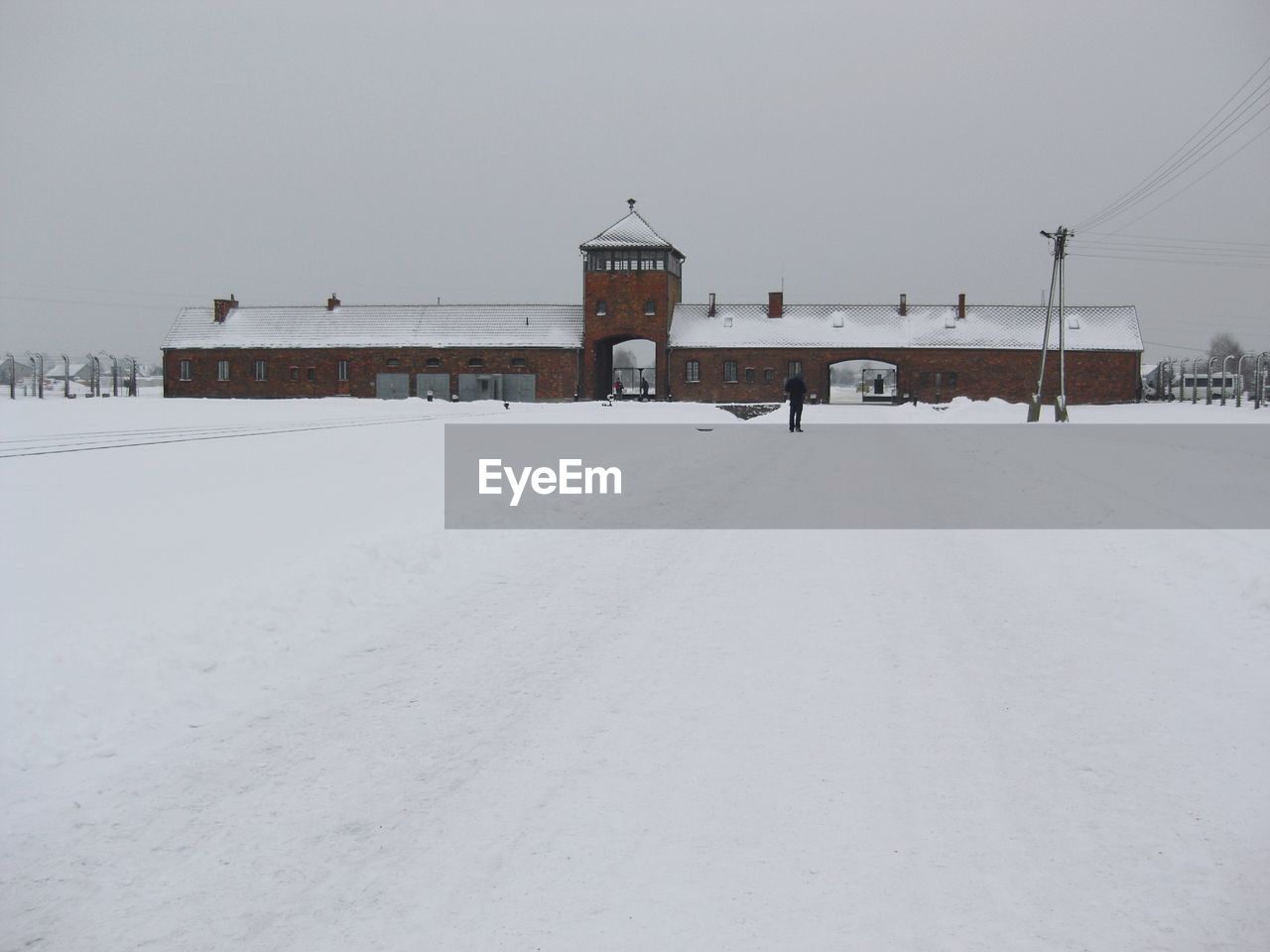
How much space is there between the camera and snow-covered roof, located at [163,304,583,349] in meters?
66.4

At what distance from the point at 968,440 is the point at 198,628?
23.1 m

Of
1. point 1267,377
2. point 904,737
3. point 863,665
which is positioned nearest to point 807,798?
point 904,737

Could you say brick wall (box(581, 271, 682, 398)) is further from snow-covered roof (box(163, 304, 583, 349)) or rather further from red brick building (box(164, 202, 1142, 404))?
snow-covered roof (box(163, 304, 583, 349))

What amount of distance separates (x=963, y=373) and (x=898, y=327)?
5181 millimetres

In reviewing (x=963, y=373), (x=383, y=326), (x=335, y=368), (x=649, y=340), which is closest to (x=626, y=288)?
(x=649, y=340)

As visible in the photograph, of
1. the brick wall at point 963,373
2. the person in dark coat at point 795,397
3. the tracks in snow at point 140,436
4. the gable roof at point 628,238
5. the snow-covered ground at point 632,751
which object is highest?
the gable roof at point 628,238

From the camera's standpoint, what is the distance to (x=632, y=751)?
451 centimetres

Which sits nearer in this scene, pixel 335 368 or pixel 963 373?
pixel 963 373

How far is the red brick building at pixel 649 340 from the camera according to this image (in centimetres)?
6438

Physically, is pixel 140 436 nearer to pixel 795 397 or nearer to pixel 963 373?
pixel 795 397

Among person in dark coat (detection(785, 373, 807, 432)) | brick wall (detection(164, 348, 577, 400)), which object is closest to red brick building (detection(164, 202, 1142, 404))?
brick wall (detection(164, 348, 577, 400))

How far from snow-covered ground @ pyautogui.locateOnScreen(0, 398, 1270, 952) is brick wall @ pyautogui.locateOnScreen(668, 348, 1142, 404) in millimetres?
56634

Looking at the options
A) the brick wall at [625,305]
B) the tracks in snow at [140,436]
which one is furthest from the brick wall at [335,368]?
the tracks in snow at [140,436]

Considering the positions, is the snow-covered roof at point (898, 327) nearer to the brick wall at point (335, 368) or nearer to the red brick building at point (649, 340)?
the red brick building at point (649, 340)
